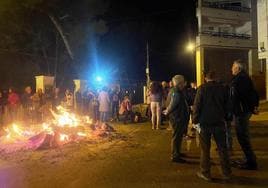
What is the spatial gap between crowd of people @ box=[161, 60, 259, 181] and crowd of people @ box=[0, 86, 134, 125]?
9.10 meters

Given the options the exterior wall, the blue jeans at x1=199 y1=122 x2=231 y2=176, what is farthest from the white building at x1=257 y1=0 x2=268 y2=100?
the blue jeans at x1=199 y1=122 x2=231 y2=176

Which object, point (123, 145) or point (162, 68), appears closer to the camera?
point (123, 145)

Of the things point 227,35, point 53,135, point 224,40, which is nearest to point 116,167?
point 53,135

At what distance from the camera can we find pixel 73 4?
29109 mm

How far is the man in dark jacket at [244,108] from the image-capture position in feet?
27.2

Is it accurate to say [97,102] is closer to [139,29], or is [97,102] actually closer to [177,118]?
[177,118]

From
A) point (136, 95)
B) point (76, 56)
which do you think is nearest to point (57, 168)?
point (136, 95)

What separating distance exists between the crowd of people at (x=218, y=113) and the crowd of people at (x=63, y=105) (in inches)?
358

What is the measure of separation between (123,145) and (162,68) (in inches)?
1004

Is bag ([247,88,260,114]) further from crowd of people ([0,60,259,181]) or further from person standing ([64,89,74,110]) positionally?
person standing ([64,89,74,110])

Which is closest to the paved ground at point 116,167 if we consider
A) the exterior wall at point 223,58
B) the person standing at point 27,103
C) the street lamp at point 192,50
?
the person standing at point 27,103

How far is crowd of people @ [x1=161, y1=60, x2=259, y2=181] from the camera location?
7480 millimetres

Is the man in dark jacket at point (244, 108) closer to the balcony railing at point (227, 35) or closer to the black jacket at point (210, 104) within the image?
the black jacket at point (210, 104)

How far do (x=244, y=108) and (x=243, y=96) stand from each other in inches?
9.2
